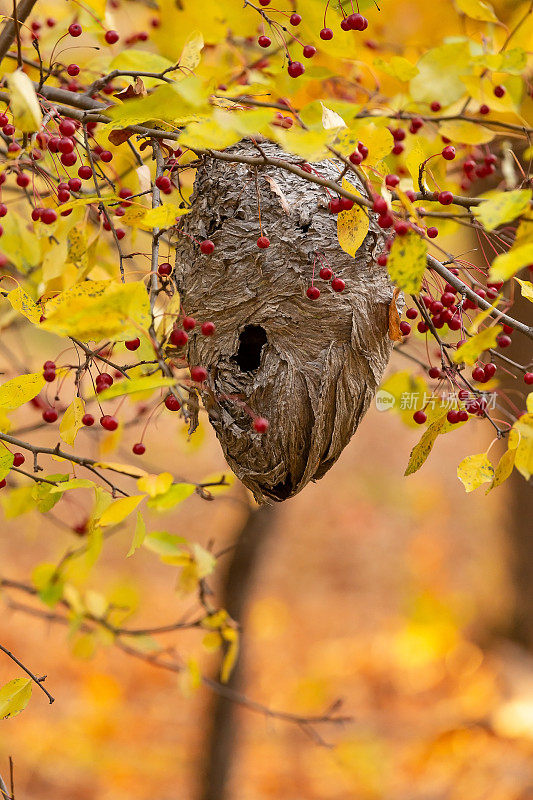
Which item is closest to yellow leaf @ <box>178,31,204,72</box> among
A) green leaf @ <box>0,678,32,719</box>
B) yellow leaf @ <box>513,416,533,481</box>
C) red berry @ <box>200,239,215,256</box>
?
red berry @ <box>200,239,215,256</box>

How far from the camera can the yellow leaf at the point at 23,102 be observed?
0.99m

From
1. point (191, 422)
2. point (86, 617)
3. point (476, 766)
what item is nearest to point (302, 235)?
point (191, 422)

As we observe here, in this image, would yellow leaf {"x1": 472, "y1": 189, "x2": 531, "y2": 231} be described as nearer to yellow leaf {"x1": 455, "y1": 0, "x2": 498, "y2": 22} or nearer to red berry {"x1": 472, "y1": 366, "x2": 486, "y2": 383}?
red berry {"x1": 472, "y1": 366, "x2": 486, "y2": 383}

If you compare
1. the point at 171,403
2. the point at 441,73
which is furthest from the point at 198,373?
the point at 441,73

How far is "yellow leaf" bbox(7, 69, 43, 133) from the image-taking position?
986mm

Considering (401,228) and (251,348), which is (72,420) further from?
(401,228)

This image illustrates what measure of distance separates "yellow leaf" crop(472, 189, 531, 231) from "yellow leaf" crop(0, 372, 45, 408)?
0.79 metres

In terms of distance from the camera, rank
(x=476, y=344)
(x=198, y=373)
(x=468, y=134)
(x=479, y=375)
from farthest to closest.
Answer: (x=468, y=134) < (x=479, y=375) < (x=198, y=373) < (x=476, y=344)

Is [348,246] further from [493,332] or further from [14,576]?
[14,576]

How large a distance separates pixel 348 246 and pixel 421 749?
215 inches

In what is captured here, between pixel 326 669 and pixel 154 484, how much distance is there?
6010 millimetres

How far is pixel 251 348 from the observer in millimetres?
1863

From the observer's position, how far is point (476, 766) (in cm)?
540

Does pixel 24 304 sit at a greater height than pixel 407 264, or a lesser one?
lesser
